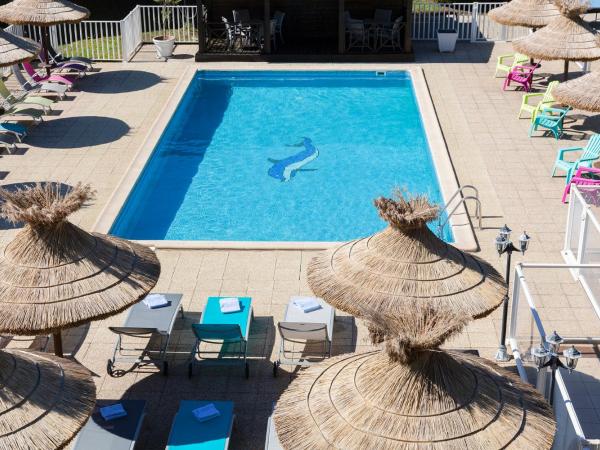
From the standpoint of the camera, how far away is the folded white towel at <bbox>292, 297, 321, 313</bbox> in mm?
11102

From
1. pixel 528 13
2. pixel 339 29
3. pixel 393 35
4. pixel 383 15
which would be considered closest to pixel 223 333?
pixel 528 13

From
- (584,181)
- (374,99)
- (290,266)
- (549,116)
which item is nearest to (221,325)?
(290,266)

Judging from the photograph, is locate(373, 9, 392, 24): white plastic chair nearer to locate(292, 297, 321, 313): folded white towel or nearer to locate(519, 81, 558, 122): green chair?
locate(519, 81, 558, 122): green chair

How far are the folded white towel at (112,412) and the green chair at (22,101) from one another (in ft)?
33.5

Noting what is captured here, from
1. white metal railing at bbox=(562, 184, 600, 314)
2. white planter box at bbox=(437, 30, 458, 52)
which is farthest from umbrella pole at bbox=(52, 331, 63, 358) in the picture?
white planter box at bbox=(437, 30, 458, 52)

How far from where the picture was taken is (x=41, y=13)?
20094 millimetres

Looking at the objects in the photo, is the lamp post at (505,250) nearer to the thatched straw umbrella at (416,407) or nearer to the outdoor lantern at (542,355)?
the outdoor lantern at (542,355)

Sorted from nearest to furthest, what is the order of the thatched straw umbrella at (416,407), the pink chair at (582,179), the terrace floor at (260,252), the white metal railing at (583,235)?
the thatched straw umbrella at (416,407) → the terrace floor at (260,252) → the white metal railing at (583,235) → the pink chair at (582,179)

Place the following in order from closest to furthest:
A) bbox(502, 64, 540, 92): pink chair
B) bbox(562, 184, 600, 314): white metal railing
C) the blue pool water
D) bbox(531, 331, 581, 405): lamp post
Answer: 1. bbox(531, 331, 581, 405): lamp post
2. bbox(562, 184, 600, 314): white metal railing
3. the blue pool water
4. bbox(502, 64, 540, 92): pink chair

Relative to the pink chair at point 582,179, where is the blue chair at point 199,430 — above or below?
below

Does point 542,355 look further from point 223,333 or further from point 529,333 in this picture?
point 223,333

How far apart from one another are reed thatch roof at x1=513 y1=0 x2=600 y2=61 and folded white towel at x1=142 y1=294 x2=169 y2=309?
10.5 meters

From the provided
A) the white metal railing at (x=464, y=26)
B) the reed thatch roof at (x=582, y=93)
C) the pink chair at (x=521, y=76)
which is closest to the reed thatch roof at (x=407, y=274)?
the reed thatch roof at (x=582, y=93)

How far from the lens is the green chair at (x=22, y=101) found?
1806 cm
